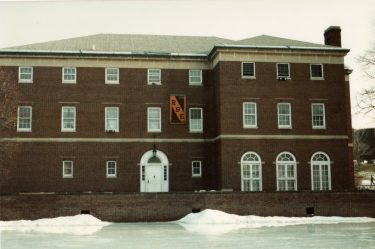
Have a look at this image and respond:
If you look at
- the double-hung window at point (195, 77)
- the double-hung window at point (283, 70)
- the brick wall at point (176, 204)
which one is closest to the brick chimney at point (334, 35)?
the double-hung window at point (283, 70)

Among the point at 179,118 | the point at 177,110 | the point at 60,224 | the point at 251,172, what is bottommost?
the point at 60,224

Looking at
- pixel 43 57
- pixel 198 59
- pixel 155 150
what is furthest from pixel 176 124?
pixel 43 57

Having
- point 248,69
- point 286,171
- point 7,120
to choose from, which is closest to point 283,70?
point 248,69

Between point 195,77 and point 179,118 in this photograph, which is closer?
point 179,118

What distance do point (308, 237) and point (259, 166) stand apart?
537 inches

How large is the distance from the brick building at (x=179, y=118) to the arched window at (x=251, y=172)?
0.07 meters

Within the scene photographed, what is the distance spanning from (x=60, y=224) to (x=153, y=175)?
32.2 feet

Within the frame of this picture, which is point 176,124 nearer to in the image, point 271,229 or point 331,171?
point 331,171

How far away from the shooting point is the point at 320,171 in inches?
1442

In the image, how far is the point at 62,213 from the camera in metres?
30.4

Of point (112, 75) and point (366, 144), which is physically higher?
point (112, 75)

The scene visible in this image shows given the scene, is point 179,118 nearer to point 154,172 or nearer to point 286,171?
point 154,172

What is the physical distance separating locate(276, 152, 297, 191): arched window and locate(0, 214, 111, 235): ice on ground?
12591 mm

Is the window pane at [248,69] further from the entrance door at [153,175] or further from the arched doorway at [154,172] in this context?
the entrance door at [153,175]
